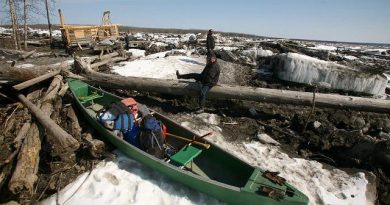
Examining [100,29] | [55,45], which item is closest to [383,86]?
[100,29]

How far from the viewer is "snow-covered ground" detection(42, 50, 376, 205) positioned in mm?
5742

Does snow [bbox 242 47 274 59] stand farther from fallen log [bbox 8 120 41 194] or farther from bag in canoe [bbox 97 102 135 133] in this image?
fallen log [bbox 8 120 41 194]

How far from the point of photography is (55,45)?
2495 centimetres

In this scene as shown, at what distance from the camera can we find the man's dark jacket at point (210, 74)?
356 inches

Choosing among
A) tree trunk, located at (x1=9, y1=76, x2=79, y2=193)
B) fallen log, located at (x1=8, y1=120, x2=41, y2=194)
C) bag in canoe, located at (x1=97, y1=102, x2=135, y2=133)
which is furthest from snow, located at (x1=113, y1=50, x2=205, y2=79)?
fallen log, located at (x1=8, y1=120, x2=41, y2=194)

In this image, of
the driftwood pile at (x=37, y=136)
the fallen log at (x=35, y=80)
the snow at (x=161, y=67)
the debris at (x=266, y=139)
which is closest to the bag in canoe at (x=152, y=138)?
the driftwood pile at (x=37, y=136)

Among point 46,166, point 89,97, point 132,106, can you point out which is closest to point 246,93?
point 132,106

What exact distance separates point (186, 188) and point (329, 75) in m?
8.21

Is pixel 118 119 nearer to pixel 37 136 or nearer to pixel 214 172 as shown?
pixel 37 136

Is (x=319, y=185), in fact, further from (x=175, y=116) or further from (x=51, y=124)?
(x=51, y=124)

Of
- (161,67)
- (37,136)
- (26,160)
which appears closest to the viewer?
(26,160)

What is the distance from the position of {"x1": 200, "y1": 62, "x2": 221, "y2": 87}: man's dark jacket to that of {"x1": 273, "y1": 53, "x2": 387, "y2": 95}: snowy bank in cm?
465

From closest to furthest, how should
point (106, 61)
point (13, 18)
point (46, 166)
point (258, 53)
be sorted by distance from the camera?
1. point (46, 166)
2. point (106, 61)
3. point (258, 53)
4. point (13, 18)

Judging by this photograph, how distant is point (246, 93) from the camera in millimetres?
9211
